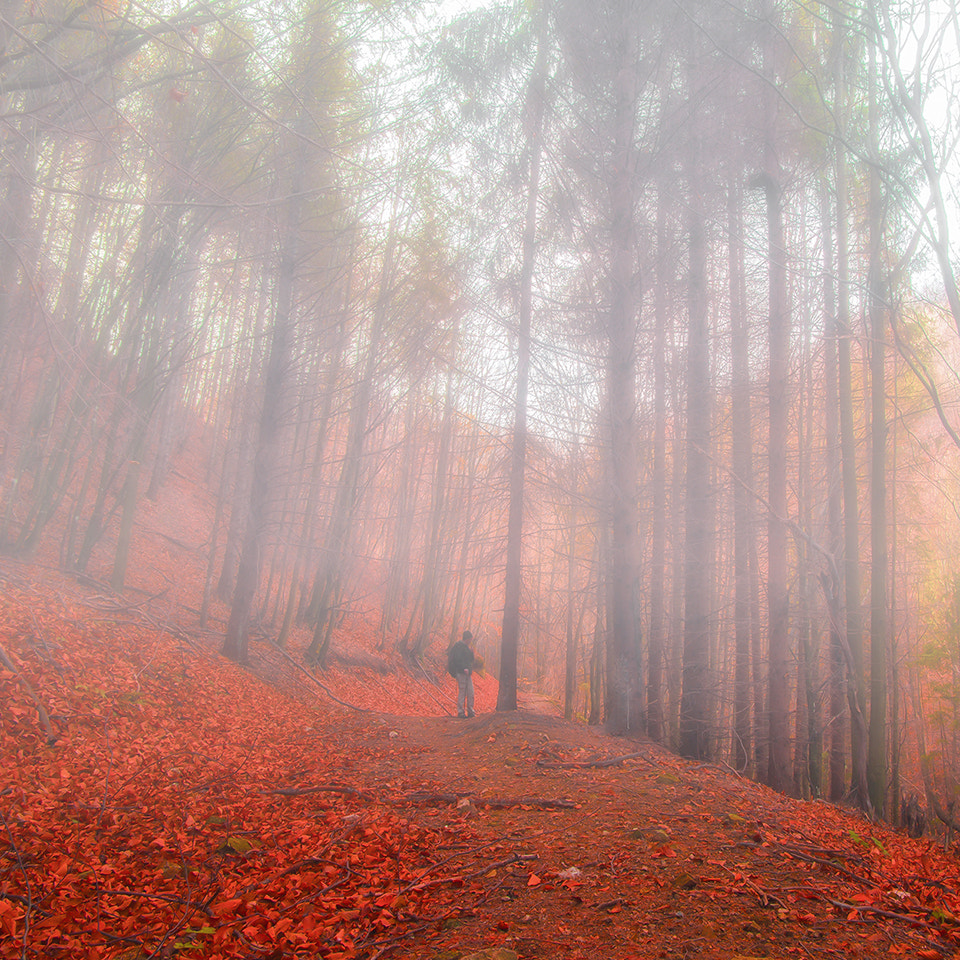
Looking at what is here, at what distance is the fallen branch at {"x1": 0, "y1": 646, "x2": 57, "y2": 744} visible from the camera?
4617 mm

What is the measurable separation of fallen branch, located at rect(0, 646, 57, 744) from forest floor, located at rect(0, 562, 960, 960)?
27mm

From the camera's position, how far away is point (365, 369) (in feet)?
36.5

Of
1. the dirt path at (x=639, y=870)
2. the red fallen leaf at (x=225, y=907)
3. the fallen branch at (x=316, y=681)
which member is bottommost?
the fallen branch at (x=316, y=681)

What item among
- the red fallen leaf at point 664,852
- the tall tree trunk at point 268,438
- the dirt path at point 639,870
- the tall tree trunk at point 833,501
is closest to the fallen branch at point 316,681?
→ the tall tree trunk at point 268,438

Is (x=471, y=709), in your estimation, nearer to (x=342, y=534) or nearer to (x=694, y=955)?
(x=342, y=534)

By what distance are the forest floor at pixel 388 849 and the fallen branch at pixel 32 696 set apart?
3 cm

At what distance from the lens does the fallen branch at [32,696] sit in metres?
4.62

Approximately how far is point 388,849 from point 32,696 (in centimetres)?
379

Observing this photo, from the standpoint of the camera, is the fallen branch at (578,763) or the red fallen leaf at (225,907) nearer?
the red fallen leaf at (225,907)

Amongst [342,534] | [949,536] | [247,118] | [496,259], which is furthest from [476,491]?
[949,536]

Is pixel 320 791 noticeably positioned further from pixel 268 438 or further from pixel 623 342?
pixel 268 438

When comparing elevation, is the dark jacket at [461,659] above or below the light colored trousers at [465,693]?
above

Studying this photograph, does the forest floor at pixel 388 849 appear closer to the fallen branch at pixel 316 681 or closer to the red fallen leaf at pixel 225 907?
the red fallen leaf at pixel 225 907

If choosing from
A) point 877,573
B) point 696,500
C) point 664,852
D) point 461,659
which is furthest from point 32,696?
point 877,573
